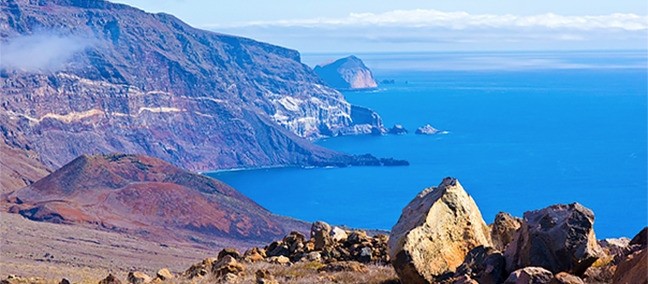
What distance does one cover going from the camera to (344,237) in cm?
2970

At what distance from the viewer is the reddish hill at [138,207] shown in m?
138

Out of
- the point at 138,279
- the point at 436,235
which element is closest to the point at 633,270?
the point at 436,235

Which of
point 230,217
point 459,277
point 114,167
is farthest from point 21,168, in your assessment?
point 459,277

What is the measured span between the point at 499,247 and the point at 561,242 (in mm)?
5030

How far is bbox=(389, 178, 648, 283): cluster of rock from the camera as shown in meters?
17.6

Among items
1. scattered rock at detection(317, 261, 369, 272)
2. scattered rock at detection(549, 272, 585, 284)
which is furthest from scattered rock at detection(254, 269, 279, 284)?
scattered rock at detection(549, 272, 585, 284)

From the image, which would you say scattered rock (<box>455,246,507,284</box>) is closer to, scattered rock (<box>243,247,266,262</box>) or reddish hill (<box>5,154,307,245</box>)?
scattered rock (<box>243,247,266,262</box>)

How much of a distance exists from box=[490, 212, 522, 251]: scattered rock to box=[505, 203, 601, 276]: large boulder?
Result: 4.78 metres

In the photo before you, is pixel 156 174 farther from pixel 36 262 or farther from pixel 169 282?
pixel 169 282

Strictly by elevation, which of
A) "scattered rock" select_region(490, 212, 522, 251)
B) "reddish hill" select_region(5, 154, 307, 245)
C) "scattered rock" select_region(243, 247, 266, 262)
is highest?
"scattered rock" select_region(490, 212, 522, 251)

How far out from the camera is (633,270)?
1563 centimetres

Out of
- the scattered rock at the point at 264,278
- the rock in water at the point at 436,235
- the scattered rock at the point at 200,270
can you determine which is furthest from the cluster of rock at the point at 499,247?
the scattered rock at the point at 200,270

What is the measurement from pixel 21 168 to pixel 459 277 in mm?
164044

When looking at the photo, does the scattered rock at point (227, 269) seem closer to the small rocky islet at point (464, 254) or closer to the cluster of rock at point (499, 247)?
the small rocky islet at point (464, 254)
